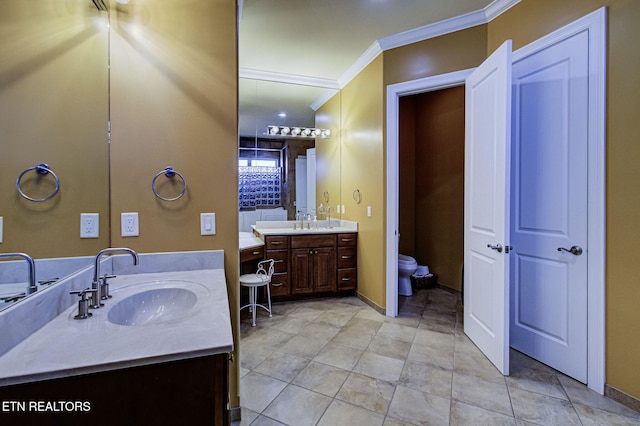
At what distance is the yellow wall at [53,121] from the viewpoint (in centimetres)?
101

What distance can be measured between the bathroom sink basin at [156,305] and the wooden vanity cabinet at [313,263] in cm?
217

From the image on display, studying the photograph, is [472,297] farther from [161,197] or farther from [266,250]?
[161,197]

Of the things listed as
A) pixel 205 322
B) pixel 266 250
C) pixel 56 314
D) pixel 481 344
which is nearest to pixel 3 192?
pixel 56 314

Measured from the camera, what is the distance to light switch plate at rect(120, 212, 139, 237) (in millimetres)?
1514

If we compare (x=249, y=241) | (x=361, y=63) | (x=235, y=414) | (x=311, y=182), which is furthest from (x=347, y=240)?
(x=235, y=414)

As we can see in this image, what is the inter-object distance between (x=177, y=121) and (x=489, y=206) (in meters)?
2.14

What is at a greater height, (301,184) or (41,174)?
(301,184)

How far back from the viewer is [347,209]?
12.7 feet

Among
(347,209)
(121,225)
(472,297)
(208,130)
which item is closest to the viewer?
(121,225)

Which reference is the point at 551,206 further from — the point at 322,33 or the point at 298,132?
the point at 298,132

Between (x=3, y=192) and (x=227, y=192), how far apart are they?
2.82 feet

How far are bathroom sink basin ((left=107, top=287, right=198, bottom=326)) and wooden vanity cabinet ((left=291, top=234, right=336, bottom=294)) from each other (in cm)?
217

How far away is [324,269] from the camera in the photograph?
360 centimetres

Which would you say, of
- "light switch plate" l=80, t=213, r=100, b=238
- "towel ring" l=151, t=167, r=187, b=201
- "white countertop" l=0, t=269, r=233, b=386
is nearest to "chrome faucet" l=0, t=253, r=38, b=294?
"white countertop" l=0, t=269, r=233, b=386
